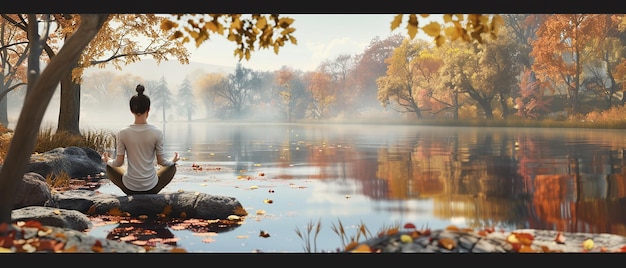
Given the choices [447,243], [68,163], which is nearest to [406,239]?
[447,243]

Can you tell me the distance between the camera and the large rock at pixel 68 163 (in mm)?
10633

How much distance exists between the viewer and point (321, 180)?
→ 1070 cm

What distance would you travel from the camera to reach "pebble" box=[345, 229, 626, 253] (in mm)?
4352

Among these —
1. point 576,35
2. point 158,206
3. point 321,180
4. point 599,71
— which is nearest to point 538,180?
point 321,180

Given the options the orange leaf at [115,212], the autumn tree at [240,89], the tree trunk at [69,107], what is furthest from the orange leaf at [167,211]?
the autumn tree at [240,89]

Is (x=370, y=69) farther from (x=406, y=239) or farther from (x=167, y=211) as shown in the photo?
(x=406, y=239)

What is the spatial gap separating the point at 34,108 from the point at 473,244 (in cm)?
359

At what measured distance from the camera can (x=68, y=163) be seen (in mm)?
11852

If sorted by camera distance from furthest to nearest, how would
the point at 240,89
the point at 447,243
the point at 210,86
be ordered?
the point at 210,86, the point at 240,89, the point at 447,243

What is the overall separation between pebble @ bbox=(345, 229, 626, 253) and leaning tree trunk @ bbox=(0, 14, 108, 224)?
2733 mm

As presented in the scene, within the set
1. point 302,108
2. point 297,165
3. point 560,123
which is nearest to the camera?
point 297,165

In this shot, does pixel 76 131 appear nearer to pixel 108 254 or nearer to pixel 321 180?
pixel 321 180

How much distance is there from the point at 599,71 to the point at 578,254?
119ft

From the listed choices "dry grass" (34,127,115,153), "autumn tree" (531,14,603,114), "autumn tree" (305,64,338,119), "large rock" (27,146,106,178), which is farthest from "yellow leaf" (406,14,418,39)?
"autumn tree" (305,64,338,119)
